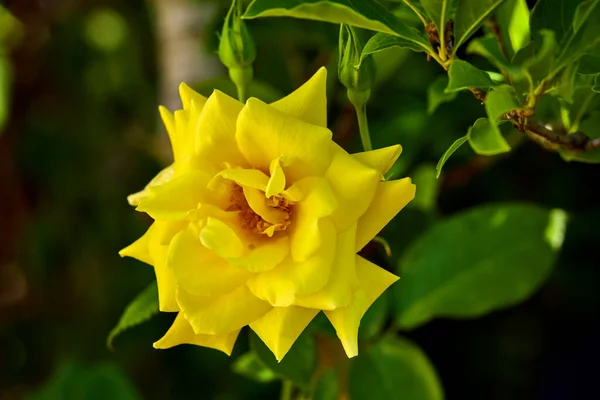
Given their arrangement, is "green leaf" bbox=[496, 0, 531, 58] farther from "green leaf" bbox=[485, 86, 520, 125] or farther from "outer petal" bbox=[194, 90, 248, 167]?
"outer petal" bbox=[194, 90, 248, 167]

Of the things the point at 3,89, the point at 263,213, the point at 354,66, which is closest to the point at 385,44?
the point at 354,66

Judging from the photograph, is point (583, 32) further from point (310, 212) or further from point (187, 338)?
point (187, 338)

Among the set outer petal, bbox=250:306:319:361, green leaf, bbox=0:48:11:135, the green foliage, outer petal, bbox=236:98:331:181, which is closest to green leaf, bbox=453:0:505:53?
outer petal, bbox=236:98:331:181

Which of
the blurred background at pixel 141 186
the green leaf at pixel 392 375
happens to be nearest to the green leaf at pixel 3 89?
the blurred background at pixel 141 186

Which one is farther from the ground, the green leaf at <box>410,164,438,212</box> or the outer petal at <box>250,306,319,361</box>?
the outer petal at <box>250,306,319,361</box>

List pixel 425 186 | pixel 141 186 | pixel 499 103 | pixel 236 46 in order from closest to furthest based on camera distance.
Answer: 1. pixel 499 103
2. pixel 236 46
3. pixel 425 186
4. pixel 141 186

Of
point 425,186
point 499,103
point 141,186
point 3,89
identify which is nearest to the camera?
point 499,103

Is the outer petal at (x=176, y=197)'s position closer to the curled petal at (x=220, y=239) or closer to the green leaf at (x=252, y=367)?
the curled petal at (x=220, y=239)
